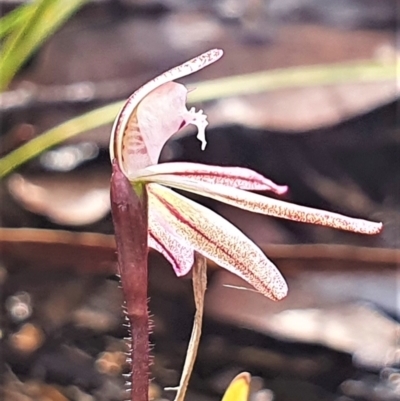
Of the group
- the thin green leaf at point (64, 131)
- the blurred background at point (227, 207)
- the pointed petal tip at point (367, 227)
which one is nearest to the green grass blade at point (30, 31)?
the thin green leaf at point (64, 131)

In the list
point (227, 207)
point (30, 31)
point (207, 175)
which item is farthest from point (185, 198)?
point (227, 207)

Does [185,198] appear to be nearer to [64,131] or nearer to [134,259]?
[134,259]

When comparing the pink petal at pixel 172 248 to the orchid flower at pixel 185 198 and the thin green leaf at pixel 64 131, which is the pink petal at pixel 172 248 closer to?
the orchid flower at pixel 185 198

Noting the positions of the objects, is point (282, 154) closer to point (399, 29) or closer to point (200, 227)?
point (399, 29)

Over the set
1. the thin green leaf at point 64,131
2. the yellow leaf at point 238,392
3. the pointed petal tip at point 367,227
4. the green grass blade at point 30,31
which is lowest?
the yellow leaf at point 238,392

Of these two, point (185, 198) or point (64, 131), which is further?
point (64, 131)
